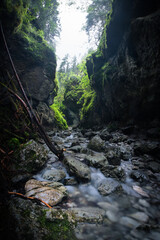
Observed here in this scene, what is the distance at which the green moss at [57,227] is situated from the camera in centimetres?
110

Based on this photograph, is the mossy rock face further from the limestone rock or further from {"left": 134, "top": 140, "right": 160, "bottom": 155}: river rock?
{"left": 134, "top": 140, "right": 160, "bottom": 155}: river rock

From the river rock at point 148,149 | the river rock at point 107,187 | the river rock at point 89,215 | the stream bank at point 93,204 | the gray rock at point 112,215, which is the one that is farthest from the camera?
the river rock at point 148,149

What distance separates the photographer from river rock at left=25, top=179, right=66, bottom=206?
1704 millimetres

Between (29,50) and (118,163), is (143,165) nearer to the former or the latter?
(118,163)

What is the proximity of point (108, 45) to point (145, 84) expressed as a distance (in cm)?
550

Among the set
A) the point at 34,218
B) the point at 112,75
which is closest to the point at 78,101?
the point at 112,75

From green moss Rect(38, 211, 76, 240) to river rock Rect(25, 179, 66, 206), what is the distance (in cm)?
42

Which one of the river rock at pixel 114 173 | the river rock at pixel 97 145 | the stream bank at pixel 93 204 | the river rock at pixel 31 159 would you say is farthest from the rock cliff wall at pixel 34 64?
the river rock at pixel 114 173

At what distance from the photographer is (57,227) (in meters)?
1.20

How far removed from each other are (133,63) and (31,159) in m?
7.32

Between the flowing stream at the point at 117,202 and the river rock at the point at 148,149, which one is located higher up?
the flowing stream at the point at 117,202

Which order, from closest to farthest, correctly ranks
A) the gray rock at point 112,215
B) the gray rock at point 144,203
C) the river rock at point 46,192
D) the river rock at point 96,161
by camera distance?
the gray rock at point 112,215 → the river rock at point 46,192 → the gray rock at point 144,203 → the river rock at point 96,161

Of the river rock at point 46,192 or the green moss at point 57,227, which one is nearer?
the green moss at point 57,227

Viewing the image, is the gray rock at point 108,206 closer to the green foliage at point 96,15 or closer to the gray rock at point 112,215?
the gray rock at point 112,215
